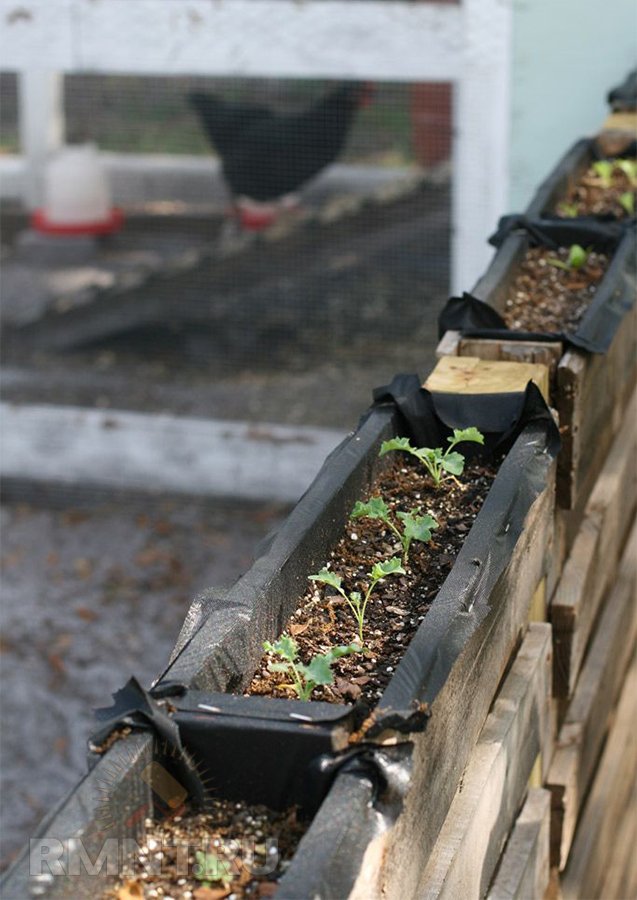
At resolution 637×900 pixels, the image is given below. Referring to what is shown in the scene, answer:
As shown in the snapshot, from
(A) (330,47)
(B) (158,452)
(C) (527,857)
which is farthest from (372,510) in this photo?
(B) (158,452)

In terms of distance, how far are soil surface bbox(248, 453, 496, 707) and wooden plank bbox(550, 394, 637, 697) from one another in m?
0.51

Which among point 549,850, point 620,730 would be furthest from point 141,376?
point 549,850

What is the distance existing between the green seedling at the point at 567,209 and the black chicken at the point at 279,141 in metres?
3.15

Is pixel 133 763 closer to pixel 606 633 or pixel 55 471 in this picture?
pixel 606 633

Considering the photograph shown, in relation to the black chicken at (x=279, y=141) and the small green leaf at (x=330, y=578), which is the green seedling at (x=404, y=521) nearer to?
the small green leaf at (x=330, y=578)

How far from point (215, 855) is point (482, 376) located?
1284mm

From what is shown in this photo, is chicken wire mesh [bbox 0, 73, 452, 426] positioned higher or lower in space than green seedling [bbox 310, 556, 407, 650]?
lower

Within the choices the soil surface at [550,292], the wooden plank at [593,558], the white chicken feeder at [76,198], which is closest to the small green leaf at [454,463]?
the wooden plank at [593,558]

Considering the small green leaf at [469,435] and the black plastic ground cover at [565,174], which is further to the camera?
the black plastic ground cover at [565,174]

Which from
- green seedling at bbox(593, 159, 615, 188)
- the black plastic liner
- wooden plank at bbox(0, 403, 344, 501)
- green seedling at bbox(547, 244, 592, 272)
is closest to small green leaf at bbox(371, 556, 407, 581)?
green seedling at bbox(547, 244, 592, 272)

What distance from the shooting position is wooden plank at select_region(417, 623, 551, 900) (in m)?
1.83

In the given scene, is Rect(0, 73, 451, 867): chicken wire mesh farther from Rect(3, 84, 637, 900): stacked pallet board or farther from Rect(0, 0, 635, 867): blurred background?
Rect(3, 84, 637, 900): stacked pallet board

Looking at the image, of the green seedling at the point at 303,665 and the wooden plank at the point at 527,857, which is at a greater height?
the green seedling at the point at 303,665

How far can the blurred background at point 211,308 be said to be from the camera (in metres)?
5.64
